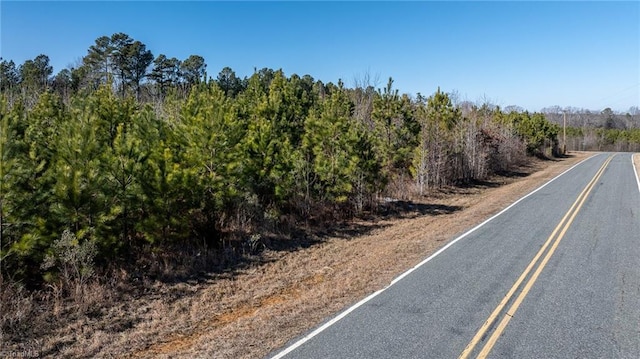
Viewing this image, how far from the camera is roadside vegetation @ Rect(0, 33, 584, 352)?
29.2ft

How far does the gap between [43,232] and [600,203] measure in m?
22.6

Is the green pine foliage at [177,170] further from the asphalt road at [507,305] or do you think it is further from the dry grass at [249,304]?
the asphalt road at [507,305]

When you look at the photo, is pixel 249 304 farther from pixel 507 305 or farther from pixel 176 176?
pixel 507 305

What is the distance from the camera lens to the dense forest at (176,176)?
9.20 m

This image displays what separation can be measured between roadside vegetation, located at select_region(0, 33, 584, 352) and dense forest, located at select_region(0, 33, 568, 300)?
43 millimetres

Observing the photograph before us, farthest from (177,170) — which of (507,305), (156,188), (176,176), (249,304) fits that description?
(507,305)

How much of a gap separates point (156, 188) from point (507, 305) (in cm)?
900

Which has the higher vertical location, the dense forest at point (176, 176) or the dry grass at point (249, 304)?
the dense forest at point (176, 176)

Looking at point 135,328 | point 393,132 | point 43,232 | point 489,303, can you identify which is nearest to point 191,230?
point 43,232

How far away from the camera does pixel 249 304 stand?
9.28m

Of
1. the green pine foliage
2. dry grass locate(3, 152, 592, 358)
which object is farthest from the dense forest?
dry grass locate(3, 152, 592, 358)

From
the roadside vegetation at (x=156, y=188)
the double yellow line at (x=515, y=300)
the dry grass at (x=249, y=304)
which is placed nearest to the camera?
the double yellow line at (x=515, y=300)

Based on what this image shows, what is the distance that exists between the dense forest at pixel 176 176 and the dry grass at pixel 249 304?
145cm

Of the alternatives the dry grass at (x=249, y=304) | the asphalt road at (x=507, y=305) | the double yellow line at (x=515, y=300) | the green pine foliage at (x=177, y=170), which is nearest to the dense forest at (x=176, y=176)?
the green pine foliage at (x=177, y=170)
